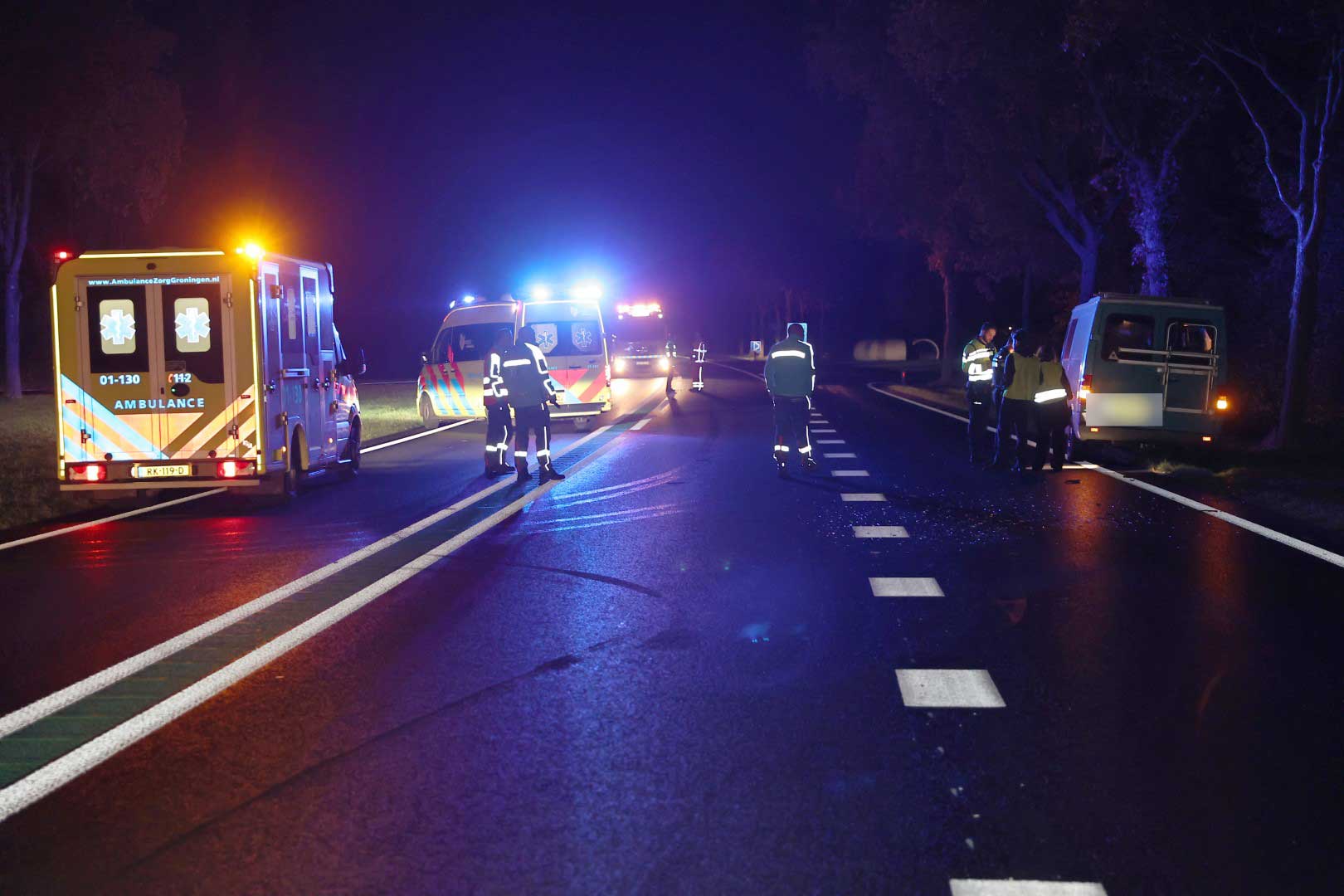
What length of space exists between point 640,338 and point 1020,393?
165ft

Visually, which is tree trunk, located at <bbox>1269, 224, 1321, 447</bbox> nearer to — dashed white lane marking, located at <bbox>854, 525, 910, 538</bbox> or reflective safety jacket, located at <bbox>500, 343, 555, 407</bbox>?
dashed white lane marking, located at <bbox>854, 525, 910, 538</bbox>

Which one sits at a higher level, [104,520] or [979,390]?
[979,390]

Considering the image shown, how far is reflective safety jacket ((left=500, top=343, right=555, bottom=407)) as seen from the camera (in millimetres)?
16062

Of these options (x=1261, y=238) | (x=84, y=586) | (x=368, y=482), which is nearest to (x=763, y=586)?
(x=84, y=586)

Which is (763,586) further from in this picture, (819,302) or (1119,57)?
(819,302)

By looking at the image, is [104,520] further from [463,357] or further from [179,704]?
[463,357]

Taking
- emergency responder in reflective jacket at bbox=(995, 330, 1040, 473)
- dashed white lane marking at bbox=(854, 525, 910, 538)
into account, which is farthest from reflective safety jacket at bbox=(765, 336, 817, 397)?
dashed white lane marking at bbox=(854, 525, 910, 538)

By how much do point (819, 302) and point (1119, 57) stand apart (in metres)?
58.8

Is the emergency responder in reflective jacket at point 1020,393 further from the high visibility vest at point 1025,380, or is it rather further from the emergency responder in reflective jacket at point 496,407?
the emergency responder in reflective jacket at point 496,407

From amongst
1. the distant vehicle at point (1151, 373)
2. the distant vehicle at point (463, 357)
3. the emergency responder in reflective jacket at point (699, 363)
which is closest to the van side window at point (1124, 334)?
the distant vehicle at point (1151, 373)

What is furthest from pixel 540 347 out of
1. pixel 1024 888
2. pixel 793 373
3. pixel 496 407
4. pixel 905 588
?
pixel 1024 888

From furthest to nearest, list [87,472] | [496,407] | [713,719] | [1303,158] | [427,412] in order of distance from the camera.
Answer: [427,412], [1303,158], [496,407], [87,472], [713,719]

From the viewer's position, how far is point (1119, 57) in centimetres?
2602

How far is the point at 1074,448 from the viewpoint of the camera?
1953cm
